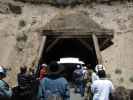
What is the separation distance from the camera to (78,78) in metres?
24.9

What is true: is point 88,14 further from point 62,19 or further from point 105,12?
point 62,19

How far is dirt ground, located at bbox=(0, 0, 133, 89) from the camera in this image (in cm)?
4266

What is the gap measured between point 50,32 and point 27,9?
61.2 feet

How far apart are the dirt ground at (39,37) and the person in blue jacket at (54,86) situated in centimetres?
2886

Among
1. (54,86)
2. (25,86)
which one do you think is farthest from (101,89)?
(25,86)

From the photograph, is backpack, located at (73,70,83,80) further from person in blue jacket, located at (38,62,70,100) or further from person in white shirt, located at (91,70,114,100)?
person in blue jacket, located at (38,62,70,100)

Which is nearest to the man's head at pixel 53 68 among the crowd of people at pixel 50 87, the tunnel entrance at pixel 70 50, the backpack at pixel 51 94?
the crowd of people at pixel 50 87

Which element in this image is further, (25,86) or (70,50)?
(70,50)

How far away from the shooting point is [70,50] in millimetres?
39156

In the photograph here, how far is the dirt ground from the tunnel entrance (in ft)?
9.79

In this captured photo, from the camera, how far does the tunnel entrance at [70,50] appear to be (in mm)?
33416

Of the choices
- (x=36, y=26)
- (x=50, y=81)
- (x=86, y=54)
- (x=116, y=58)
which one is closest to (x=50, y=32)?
(x=86, y=54)

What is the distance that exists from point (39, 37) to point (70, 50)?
22.3 ft

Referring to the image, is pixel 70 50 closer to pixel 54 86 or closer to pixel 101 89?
pixel 101 89
